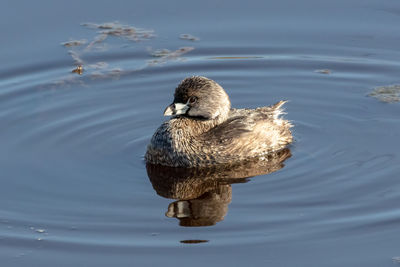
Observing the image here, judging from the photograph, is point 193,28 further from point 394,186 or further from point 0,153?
point 394,186

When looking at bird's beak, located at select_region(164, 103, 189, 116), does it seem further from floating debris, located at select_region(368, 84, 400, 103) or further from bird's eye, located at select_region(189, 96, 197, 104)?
floating debris, located at select_region(368, 84, 400, 103)

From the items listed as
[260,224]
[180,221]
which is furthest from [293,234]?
[180,221]

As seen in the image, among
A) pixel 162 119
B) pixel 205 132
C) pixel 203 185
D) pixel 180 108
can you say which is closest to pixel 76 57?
pixel 162 119

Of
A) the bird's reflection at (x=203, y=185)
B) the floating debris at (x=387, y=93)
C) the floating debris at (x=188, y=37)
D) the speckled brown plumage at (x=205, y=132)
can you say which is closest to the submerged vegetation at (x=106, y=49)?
the floating debris at (x=188, y=37)

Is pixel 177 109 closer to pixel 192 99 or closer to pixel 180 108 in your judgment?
pixel 180 108

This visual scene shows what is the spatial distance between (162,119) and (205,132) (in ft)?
3.84

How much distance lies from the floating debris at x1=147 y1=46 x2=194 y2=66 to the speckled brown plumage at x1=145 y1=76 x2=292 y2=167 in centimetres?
260

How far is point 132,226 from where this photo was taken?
9.03m

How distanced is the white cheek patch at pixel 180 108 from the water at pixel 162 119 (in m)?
0.77

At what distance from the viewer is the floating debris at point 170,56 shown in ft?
44.5

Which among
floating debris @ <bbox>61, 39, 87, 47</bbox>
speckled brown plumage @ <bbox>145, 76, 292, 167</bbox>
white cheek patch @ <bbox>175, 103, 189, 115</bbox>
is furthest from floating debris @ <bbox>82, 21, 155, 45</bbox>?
white cheek patch @ <bbox>175, 103, 189, 115</bbox>

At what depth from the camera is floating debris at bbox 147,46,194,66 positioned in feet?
44.5

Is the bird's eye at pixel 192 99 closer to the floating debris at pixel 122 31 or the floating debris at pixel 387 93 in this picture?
the floating debris at pixel 387 93

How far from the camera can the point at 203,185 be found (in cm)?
1029
